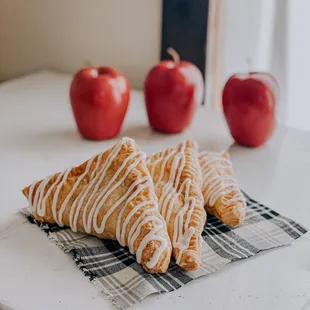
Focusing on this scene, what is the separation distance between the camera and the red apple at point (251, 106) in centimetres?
110

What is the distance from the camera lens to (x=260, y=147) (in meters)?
1.14

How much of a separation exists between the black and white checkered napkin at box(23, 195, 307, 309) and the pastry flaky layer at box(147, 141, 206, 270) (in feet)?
0.08

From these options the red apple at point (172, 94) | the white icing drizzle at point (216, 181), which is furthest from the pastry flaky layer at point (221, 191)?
the red apple at point (172, 94)

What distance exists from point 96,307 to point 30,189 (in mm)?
227

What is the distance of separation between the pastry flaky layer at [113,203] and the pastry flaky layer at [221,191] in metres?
0.10

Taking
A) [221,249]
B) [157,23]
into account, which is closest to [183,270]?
[221,249]

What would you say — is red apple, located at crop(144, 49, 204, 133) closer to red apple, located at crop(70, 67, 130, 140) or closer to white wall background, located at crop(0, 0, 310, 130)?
red apple, located at crop(70, 67, 130, 140)

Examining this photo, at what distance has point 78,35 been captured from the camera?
5.03 feet

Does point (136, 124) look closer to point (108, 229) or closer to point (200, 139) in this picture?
point (200, 139)

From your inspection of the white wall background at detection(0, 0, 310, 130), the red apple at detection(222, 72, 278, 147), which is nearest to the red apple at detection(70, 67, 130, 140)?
the red apple at detection(222, 72, 278, 147)

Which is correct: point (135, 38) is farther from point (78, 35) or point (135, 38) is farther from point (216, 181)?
point (216, 181)

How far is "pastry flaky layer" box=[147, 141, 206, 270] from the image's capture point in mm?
779

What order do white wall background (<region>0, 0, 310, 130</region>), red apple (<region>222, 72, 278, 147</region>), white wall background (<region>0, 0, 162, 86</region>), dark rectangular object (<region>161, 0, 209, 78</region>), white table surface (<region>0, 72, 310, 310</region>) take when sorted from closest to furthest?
white table surface (<region>0, 72, 310, 310</region>) < red apple (<region>222, 72, 278, 147</region>) < white wall background (<region>0, 0, 310, 130</region>) < dark rectangular object (<region>161, 0, 209, 78</region>) < white wall background (<region>0, 0, 162, 86</region>)

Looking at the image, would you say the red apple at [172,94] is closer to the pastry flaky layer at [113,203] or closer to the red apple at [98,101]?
the red apple at [98,101]
